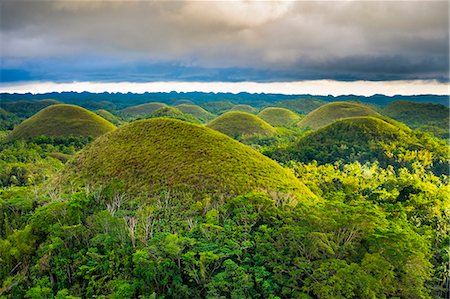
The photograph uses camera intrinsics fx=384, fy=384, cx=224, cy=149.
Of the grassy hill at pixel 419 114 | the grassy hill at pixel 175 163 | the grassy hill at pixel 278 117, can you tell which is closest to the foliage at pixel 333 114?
the grassy hill at pixel 278 117

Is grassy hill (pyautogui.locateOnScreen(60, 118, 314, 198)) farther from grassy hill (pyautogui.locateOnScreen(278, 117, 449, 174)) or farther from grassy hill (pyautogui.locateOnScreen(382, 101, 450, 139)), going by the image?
grassy hill (pyautogui.locateOnScreen(382, 101, 450, 139))

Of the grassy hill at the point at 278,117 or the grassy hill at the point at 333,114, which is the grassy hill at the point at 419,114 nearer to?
the grassy hill at the point at 333,114

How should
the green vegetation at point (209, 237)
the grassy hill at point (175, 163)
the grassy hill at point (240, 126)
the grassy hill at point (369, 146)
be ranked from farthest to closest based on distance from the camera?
1. the grassy hill at point (240, 126)
2. the grassy hill at point (369, 146)
3. the grassy hill at point (175, 163)
4. the green vegetation at point (209, 237)

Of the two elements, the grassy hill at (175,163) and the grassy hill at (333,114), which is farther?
the grassy hill at (333,114)

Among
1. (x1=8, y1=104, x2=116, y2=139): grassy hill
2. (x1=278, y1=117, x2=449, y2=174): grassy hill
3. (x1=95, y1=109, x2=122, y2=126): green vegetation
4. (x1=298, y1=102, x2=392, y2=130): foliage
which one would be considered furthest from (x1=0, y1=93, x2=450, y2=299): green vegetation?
(x1=95, y1=109, x2=122, y2=126): green vegetation

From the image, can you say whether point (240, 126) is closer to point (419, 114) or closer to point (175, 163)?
point (175, 163)

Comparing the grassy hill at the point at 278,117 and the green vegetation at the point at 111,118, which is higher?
the green vegetation at the point at 111,118

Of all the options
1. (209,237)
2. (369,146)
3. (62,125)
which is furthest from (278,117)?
(209,237)
